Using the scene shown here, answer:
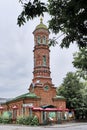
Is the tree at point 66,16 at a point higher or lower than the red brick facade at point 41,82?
lower

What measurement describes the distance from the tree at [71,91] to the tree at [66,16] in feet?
159

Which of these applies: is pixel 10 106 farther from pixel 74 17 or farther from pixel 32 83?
pixel 74 17

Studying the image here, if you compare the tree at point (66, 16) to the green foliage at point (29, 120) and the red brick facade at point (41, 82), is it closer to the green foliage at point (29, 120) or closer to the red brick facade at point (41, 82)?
the green foliage at point (29, 120)

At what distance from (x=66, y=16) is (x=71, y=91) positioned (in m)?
50.7

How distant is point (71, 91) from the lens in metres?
55.3

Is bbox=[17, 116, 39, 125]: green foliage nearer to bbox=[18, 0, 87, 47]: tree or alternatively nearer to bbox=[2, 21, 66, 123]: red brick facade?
bbox=[2, 21, 66, 123]: red brick facade

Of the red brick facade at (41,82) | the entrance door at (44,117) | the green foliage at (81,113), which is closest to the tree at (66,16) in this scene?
the entrance door at (44,117)

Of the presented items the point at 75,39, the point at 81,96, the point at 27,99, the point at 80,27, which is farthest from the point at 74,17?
the point at 81,96

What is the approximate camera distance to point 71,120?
50062 mm

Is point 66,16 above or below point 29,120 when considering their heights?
above

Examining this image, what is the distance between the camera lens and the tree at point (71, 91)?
178 ft

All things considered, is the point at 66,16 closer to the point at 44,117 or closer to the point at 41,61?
the point at 44,117

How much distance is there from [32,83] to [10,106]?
8800mm

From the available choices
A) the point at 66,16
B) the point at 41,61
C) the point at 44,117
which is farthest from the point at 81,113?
the point at 66,16
